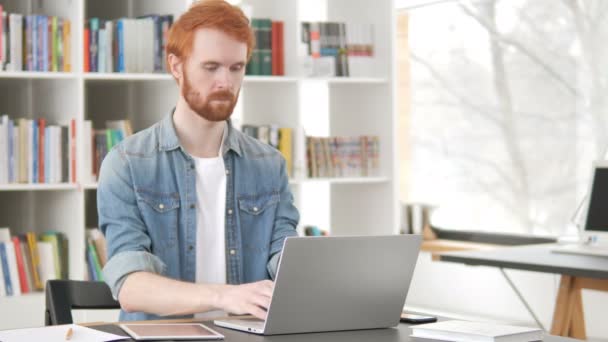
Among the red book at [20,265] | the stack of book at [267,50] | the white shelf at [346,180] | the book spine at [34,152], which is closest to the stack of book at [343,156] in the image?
the white shelf at [346,180]

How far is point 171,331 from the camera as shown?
1893mm

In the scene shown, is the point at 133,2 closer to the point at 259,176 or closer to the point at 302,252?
the point at 259,176

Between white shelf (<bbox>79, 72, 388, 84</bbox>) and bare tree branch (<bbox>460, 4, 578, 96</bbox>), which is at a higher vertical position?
bare tree branch (<bbox>460, 4, 578, 96</bbox>)

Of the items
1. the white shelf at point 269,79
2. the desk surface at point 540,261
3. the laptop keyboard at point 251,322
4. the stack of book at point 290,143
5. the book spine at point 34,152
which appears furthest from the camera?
the stack of book at point 290,143

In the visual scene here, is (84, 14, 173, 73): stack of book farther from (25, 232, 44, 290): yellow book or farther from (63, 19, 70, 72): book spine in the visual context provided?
(25, 232, 44, 290): yellow book

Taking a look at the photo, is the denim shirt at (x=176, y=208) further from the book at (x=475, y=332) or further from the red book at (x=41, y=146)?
the red book at (x=41, y=146)

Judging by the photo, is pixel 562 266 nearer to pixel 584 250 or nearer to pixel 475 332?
pixel 584 250

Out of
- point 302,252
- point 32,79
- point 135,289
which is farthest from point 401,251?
point 32,79

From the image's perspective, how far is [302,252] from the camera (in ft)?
5.96

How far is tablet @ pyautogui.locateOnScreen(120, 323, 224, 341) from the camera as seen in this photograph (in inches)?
72.1

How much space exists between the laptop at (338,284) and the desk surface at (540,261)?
2003 millimetres

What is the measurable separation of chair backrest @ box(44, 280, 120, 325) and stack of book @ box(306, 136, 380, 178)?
2.35m

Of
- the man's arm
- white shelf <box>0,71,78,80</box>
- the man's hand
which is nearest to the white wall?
white shelf <box>0,71,78,80</box>

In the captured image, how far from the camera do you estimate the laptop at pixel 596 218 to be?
433cm
